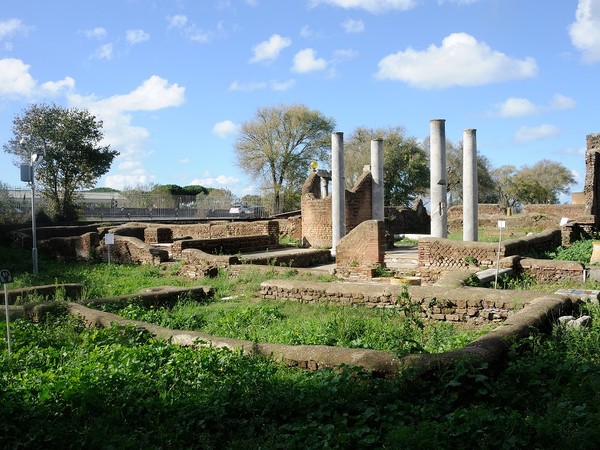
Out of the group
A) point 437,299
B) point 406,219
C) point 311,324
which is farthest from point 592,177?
point 311,324

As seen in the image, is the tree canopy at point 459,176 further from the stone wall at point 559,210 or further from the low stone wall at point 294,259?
the low stone wall at point 294,259

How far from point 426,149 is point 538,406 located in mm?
51442

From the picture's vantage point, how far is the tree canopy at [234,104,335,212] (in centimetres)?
4981

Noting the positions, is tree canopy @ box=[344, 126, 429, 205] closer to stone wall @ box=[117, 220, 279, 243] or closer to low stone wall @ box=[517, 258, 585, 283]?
stone wall @ box=[117, 220, 279, 243]

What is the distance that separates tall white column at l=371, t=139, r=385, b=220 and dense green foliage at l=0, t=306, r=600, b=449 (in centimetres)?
1588

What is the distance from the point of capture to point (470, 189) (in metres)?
17.9

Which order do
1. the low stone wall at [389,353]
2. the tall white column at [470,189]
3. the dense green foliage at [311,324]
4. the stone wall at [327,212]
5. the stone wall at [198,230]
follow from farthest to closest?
the stone wall at [198,230] → the stone wall at [327,212] → the tall white column at [470,189] → the dense green foliage at [311,324] → the low stone wall at [389,353]

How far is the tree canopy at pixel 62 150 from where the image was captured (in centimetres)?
3484

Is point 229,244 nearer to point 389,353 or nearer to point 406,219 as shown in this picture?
point 406,219

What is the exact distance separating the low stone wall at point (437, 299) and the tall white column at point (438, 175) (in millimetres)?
8079

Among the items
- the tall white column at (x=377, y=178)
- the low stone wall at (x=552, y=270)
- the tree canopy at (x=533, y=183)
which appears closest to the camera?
the low stone wall at (x=552, y=270)

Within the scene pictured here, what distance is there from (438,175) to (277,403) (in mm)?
13679

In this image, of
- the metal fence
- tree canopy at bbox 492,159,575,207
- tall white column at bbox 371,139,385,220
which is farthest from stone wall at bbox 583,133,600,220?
tree canopy at bbox 492,159,575,207

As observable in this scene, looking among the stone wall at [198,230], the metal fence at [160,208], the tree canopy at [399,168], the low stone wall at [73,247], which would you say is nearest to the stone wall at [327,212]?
the stone wall at [198,230]
